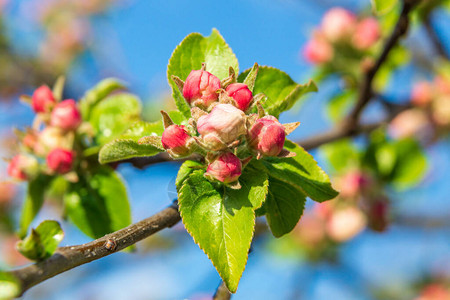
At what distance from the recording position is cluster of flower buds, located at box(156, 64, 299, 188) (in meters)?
0.97

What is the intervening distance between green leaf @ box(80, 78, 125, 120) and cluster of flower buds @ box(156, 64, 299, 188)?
619 mm

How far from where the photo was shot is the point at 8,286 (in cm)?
74

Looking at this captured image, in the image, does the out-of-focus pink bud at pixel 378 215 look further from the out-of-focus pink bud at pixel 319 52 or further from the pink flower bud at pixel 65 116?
the pink flower bud at pixel 65 116

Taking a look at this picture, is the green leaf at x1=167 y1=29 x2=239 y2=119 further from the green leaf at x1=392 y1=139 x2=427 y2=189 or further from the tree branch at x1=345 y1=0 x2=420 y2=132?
the green leaf at x1=392 y1=139 x2=427 y2=189

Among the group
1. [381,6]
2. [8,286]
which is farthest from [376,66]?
[8,286]

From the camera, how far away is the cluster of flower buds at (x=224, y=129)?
966 millimetres

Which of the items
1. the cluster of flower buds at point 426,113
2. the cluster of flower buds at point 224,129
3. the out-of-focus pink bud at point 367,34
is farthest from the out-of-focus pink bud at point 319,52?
the cluster of flower buds at point 224,129

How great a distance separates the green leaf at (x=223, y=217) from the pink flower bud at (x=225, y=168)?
0.06 m

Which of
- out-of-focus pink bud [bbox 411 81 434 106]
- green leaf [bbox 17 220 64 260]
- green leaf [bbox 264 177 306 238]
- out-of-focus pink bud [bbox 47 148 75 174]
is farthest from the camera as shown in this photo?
out-of-focus pink bud [bbox 411 81 434 106]

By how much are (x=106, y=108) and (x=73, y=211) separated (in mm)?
359

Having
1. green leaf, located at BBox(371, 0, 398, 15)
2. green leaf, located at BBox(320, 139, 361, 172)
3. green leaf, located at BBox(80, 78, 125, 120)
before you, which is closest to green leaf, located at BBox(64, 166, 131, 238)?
green leaf, located at BBox(80, 78, 125, 120)

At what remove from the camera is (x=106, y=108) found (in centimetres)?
162

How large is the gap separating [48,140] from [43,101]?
0.14m

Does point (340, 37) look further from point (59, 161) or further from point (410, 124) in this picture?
point (59, 161)
